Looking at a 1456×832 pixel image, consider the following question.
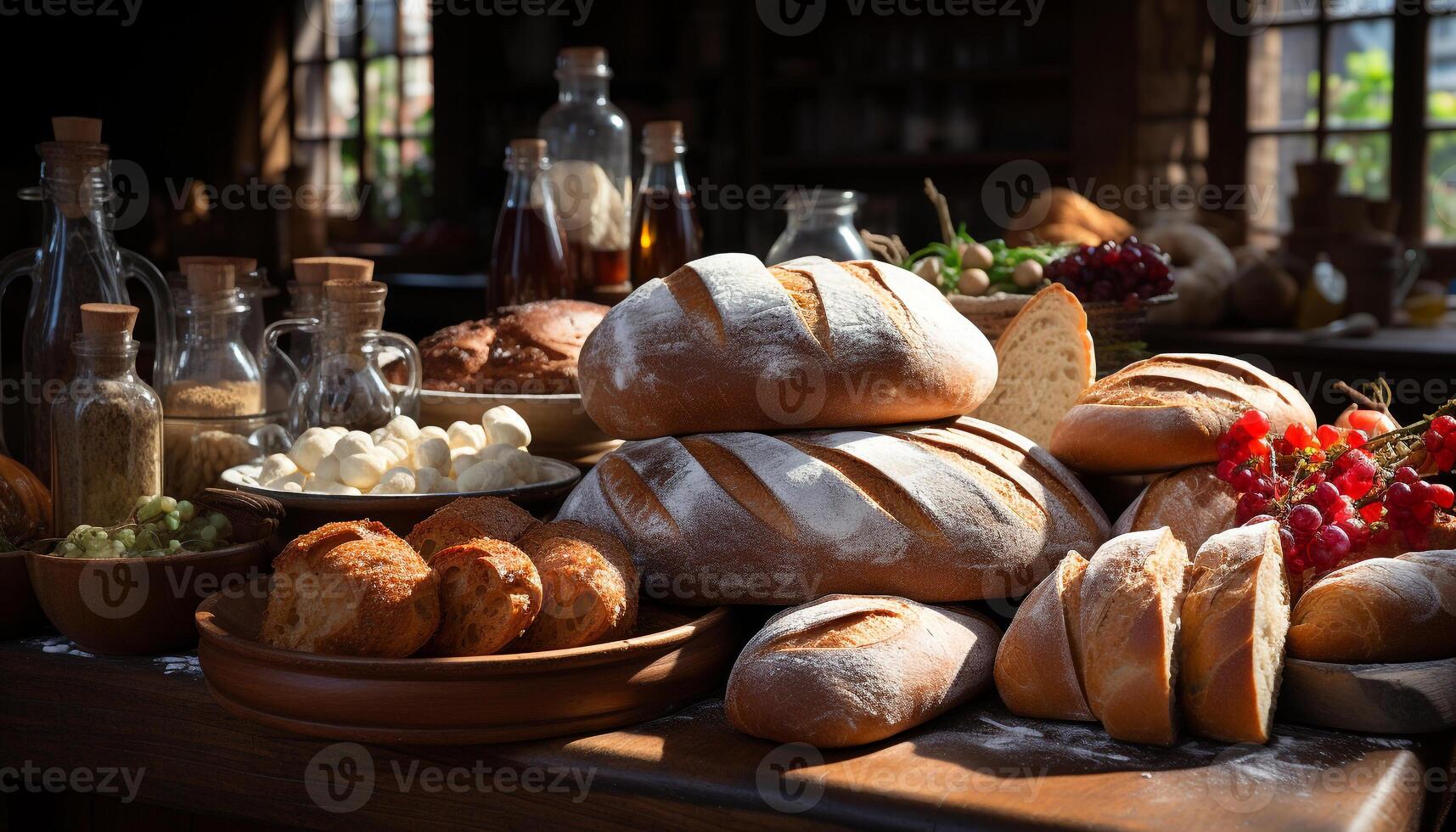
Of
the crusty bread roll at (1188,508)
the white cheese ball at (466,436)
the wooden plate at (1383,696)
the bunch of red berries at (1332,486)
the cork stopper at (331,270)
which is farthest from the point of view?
the cork stopper at (331,270)

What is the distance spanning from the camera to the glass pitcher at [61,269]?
150 cm

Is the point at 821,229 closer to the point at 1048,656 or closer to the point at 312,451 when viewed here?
the point at 312,451

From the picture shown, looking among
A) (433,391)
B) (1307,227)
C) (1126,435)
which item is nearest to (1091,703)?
(1126,435)

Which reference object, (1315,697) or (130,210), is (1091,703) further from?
(130,210)

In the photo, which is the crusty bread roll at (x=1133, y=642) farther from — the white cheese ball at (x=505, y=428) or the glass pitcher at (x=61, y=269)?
the glass pitcher at (x=61, y=269)

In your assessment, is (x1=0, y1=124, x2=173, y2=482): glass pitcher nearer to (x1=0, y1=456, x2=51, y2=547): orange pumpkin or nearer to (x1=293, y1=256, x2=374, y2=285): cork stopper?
(x1=0, y1=456, x2=51, y2=547): orange pumpkin

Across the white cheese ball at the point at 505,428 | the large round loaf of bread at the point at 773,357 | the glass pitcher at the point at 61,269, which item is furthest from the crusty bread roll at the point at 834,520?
the glass pitcher at the point at 61,269

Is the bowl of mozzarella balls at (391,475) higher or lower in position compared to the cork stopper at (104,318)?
lower

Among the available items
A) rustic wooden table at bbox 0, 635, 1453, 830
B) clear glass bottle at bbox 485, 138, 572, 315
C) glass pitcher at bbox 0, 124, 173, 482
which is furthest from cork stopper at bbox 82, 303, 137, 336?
clear glass bottle at bbox 485, 138, 572, 315

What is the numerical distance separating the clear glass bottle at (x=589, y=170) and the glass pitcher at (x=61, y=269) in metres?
0.76

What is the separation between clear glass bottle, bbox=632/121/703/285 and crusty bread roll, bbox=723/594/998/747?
0.99 meters

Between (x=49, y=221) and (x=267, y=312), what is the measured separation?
10.1 ft

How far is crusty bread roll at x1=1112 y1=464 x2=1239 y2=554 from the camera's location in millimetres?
1307

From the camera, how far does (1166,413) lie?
4.45 feet
